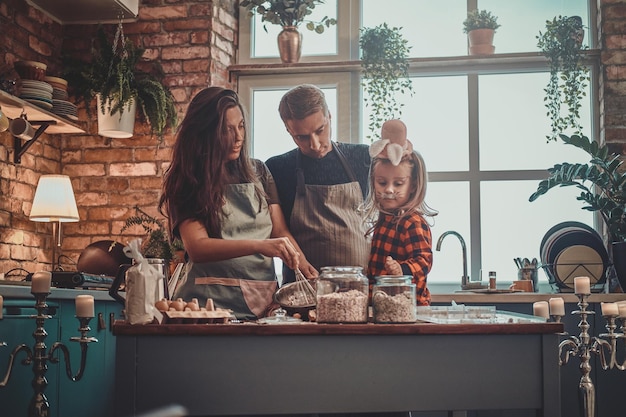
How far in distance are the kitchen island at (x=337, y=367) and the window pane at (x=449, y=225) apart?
281cm

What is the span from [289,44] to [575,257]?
6.29ft

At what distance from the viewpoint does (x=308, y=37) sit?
4953 mm

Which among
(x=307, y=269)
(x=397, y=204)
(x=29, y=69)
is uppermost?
(x=29, y=69)

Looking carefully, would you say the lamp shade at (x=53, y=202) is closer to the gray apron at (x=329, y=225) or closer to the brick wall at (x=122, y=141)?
the brick wall at (x=122, y=141)

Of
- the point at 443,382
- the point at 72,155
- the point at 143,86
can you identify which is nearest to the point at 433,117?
the point at 143,86

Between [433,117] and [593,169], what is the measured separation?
1.01m

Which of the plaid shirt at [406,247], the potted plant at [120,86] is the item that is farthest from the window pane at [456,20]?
the plaid shirt at [406,247]

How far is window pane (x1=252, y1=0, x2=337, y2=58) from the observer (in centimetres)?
494

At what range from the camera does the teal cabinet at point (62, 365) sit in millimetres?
3189

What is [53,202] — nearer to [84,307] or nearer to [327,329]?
[84,307]

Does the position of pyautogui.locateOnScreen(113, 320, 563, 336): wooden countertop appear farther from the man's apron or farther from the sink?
the sink

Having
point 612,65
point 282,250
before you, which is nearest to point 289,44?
point 612,65

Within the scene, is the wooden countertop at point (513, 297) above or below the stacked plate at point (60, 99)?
below

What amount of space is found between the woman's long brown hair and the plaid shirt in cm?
41
